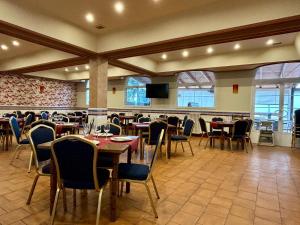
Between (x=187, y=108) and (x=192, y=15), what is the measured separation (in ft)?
16.0

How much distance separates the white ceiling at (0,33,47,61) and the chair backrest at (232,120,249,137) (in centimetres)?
633

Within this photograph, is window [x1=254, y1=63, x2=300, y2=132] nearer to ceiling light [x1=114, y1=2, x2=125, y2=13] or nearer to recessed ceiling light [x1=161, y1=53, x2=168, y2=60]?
recessed ceiling light [x1=161, y1=53, x2=168, y2=60]

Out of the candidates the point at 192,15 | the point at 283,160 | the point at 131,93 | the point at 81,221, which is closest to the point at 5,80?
the point at 131,93

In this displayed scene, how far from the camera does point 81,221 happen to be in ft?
6.46

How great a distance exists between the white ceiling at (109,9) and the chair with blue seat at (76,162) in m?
3.17

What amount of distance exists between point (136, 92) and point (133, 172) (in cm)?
813

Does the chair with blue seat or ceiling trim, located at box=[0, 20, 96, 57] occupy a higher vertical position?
ceiling trim, located at box=[0, 20, 96, 57]

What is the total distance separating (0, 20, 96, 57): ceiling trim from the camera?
3916mm

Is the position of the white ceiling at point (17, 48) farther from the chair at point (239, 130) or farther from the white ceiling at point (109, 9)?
the chair at point (239, 130)

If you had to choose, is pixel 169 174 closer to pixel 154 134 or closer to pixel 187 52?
pixel 154 134

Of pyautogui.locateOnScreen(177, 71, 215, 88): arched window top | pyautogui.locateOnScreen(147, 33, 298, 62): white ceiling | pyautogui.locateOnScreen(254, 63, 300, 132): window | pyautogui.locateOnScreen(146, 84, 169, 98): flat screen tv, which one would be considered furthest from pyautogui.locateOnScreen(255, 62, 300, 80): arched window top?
pyautogui.locateOnScreen(146, 84, 169, 98): flat screen tv

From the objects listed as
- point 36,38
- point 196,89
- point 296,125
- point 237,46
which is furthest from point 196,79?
point 36,38

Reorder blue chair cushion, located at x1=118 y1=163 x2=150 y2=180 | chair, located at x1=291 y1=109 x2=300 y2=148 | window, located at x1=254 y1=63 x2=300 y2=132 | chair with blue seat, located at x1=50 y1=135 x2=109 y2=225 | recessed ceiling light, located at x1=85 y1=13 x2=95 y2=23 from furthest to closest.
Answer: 1. window, located at x1=254 y1=63 x2=300 y2=132
2. chair, located at x1=291 y1=109 x2=300 y2=148
3. recessed ceiling light, located at x1=85 y1=13 x2=95 y2=23
4. blue chair cushion, located at x1=118 y1=163 x2=150 y2=180
5. chair with blue seat, located at x1=50 y1=135 x2=109 y2=225

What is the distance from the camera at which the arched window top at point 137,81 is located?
9.79m
